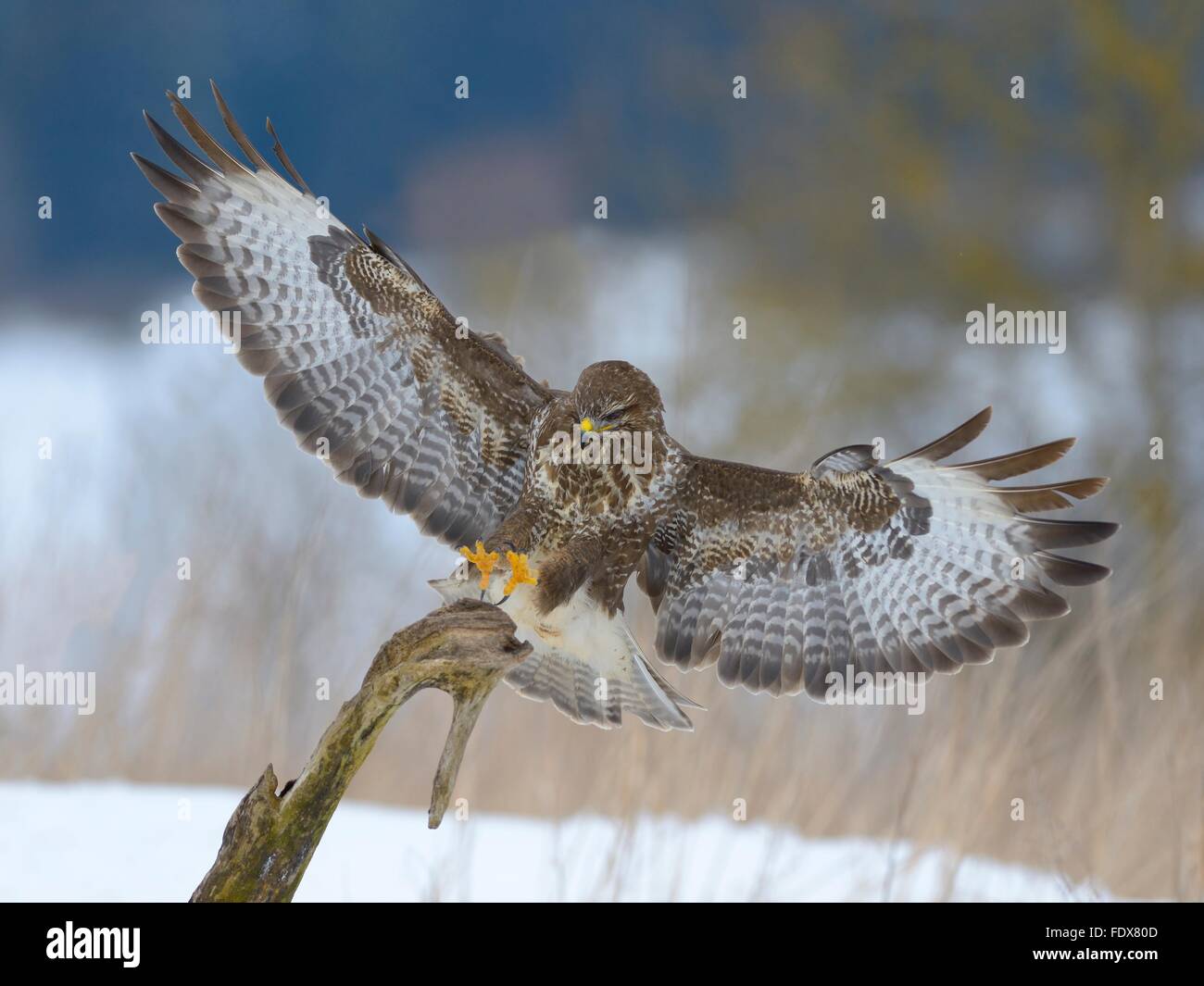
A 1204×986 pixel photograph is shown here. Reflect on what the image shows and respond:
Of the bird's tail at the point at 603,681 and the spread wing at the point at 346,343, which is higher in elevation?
the spread wing at the point at 346,343

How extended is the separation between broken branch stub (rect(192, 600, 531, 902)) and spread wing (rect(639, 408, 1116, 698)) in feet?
2.59

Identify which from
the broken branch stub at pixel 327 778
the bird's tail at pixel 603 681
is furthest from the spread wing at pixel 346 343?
the broken branch stub at pixel 327 778

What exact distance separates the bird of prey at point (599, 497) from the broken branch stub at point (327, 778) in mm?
239

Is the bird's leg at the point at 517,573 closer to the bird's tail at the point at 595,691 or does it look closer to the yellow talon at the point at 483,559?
the yellow talon at the point at 483,559

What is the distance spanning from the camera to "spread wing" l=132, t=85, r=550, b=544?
331cm

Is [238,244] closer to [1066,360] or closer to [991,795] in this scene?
[991,795]

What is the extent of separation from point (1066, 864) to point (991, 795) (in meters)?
0.36

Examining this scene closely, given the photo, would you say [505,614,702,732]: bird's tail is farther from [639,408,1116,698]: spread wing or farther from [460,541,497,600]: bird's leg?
[460,541,497,600]: bird's leg

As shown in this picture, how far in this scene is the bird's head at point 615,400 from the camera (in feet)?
9.98

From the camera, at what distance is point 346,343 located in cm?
343

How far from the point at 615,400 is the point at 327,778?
111 cm

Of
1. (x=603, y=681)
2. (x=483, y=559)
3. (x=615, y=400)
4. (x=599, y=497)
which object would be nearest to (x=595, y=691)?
(x=603, y=681)

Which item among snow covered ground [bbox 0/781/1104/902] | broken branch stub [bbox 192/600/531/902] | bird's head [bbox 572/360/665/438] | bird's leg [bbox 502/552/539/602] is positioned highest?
bird's head [bbox 572/360/665/438]

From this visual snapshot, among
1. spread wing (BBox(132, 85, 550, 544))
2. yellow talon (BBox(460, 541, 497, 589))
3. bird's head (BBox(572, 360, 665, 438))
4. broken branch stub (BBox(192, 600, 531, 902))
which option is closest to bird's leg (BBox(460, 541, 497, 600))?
yellow talon (BBox(460, 541, 497, 589))
